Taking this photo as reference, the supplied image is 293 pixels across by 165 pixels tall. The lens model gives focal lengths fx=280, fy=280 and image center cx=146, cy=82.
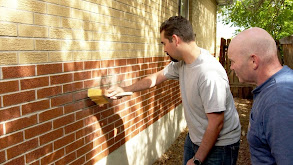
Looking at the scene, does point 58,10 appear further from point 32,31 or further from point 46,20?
point 32,31

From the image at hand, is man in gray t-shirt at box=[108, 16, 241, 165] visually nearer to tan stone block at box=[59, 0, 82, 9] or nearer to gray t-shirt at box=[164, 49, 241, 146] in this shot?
gray t-shirt at box=[164, 49, 241, 146]

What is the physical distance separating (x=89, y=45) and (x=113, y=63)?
0.58 metres

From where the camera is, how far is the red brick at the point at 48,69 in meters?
2.34

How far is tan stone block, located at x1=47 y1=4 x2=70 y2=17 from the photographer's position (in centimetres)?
242

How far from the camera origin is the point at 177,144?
632 centimetres

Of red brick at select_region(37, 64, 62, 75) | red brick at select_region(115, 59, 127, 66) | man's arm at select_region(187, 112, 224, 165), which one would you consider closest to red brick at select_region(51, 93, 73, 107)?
red brick at select_region(37, 64, 62, 75)

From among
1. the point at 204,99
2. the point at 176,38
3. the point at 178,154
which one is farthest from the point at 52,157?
the point at 178,154

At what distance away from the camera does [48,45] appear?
7.92 feet

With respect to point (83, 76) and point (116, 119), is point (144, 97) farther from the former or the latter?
point (83, 76)

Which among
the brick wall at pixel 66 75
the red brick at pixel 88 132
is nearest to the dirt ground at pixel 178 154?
the brick wall at pixel 66 75

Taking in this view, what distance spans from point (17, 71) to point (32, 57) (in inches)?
7.5

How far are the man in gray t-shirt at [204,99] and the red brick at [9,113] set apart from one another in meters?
1.16

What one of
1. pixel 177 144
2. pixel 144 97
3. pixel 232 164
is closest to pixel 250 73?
pixel 232 164

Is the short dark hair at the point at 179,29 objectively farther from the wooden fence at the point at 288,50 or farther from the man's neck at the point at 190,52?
the wooden fence at the point at 288,50
